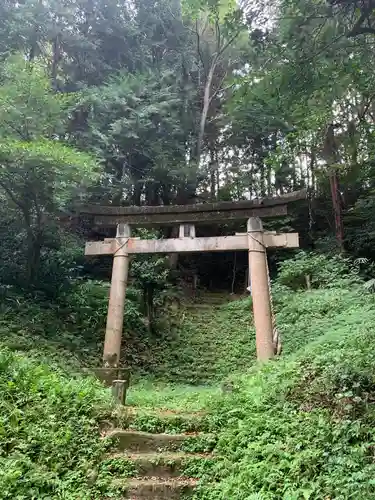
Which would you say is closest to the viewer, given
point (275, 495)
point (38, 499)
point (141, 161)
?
point (275, 495)

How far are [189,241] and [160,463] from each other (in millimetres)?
6179

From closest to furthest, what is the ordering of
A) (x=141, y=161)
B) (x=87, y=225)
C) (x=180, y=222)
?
(x=180, y=222)
(x=141, y=161)
(x=87, y=225)

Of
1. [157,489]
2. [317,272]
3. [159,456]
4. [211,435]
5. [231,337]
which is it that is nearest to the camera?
[157,489]

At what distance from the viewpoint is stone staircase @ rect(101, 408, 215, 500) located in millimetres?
4945

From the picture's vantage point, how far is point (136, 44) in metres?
21.2

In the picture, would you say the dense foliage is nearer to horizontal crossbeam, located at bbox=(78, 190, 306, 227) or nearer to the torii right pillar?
the torii right pillar

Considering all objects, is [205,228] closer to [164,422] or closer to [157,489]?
[164,422]

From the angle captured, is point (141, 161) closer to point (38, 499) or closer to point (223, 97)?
point (223, 97)

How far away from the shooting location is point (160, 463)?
540cm

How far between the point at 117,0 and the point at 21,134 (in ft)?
41.9

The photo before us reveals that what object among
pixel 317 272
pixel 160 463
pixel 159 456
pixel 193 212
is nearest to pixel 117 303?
pixel 193 212


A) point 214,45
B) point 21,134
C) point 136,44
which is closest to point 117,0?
point 136,44

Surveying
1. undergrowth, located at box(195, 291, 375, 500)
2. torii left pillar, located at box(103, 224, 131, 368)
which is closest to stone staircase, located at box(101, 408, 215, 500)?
undergrowth, located at box(195, 291, 375, 500)

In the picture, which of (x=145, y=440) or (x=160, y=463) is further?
(x=145, y=440)
